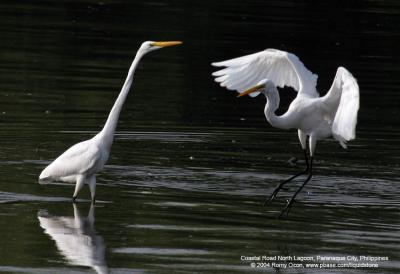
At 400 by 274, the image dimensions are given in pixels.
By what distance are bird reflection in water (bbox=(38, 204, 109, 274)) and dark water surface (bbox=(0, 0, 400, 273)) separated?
0.09 feet

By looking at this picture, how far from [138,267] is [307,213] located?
3.27m

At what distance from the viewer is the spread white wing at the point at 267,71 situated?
14062mm

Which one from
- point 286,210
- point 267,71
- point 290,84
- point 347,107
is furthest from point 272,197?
point 290,84

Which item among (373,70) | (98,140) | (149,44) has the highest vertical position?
(149,44)

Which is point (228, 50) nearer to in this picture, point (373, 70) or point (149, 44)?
point (373, 70)

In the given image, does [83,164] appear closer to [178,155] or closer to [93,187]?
[93,187]

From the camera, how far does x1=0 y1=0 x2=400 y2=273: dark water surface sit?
1072 cm

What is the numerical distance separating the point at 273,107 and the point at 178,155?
101 inches

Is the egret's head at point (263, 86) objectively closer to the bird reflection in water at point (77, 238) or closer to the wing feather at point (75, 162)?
the wing feather at point (75, 162)

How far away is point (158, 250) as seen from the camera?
34.4 feet

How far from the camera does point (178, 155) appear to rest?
50.8 feet

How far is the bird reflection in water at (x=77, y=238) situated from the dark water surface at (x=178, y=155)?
26 mm

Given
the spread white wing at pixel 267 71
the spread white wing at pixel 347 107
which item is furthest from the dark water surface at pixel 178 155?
the spread white wing at pixel 267 71

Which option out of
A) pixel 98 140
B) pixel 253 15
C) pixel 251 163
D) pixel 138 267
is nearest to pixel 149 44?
pixel 98 140
